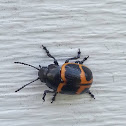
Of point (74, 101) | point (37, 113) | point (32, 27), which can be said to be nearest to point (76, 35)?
point (32, 27)

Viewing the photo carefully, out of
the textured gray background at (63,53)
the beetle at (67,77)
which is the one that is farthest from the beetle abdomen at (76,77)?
the textured gray background at (63,53)

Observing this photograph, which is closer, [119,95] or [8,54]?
[8,54]

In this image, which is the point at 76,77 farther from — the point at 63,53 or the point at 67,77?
the point at 63,53

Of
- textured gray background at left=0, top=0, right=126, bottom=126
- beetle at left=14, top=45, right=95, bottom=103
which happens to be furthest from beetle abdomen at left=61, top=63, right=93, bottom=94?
textured gray background at left=0, top=0, right=126, bottom=126

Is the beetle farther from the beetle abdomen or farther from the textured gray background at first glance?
the textured gray background

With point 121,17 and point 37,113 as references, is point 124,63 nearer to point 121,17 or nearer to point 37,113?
point 121,17
